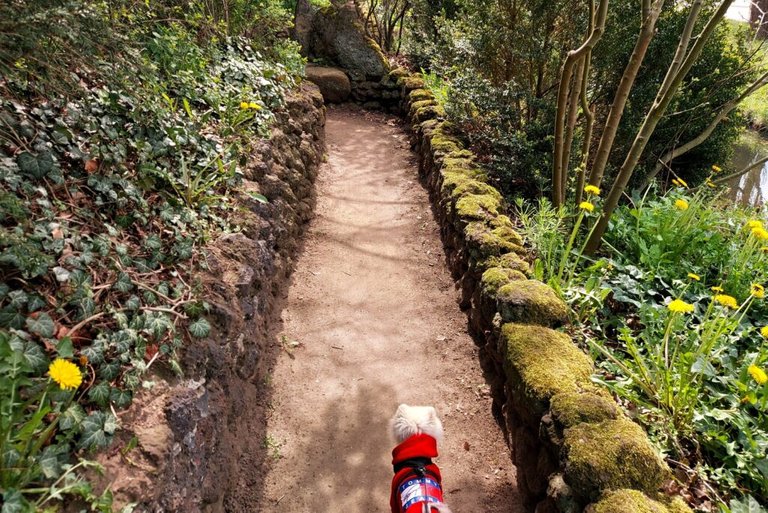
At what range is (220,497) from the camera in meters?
2.60

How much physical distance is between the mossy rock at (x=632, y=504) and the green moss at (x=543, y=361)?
65cm

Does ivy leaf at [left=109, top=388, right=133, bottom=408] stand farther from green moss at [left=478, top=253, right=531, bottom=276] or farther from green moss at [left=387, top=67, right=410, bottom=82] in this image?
green moss at [left=387, top=67, right=410, bottom=82]

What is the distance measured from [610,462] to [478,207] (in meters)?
3.04

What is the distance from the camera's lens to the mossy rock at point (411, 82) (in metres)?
9.57

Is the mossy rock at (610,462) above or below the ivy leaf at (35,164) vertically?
below

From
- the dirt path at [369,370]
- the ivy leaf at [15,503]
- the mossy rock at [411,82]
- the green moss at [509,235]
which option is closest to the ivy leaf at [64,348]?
the ivy leaf at [15,503]

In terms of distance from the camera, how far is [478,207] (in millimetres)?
4863

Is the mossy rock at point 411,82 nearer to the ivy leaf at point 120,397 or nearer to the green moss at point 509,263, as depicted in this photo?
the green moss at point 509,263

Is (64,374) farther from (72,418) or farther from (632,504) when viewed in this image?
(632,504)

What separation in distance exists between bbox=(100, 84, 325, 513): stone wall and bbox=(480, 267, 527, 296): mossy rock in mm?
1887

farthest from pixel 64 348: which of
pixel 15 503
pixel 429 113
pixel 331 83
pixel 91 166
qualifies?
pixel 331 83

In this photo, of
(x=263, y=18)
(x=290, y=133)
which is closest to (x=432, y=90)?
(x=263, y=18)

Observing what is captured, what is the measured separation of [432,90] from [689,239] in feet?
19.9

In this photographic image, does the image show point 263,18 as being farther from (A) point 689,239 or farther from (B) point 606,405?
(B) point 606,405
